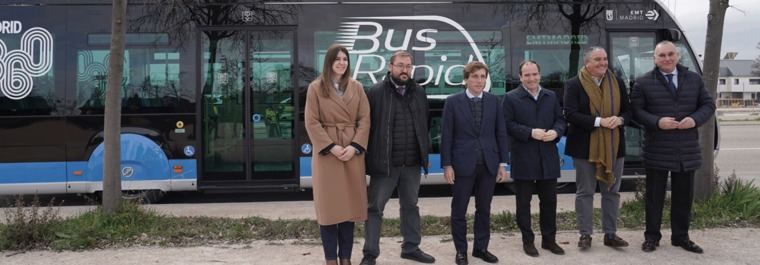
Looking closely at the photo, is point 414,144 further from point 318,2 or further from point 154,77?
point 154,77

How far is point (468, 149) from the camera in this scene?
193 inches

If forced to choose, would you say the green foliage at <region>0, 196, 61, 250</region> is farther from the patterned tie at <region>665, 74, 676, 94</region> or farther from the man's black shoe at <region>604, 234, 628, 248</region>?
the patterned tie at <region>665, 74, 676, 94</region>

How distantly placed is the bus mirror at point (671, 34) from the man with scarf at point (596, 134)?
13.6ft

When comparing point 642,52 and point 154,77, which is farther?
point 642,52

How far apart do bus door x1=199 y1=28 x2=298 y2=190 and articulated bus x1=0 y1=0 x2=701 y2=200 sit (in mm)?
14

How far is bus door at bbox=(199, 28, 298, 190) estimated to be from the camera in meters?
8.38

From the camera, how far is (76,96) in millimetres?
8203

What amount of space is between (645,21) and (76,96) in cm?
814

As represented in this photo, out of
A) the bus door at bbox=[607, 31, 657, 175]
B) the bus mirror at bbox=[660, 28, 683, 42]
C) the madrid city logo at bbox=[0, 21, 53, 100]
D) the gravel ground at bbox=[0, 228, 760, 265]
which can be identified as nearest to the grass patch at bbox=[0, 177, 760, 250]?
the gravel ground at bbox=[0, 228, 760, 265]

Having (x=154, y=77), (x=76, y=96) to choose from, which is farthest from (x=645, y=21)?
(x=76, y=96)

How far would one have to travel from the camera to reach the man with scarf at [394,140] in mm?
4824

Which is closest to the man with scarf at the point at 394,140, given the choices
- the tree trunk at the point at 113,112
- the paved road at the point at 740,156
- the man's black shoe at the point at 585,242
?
the man's black shoe at the point at 585,242

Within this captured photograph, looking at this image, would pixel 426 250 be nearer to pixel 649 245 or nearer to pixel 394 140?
pixel 394 140

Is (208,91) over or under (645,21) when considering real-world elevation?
under
